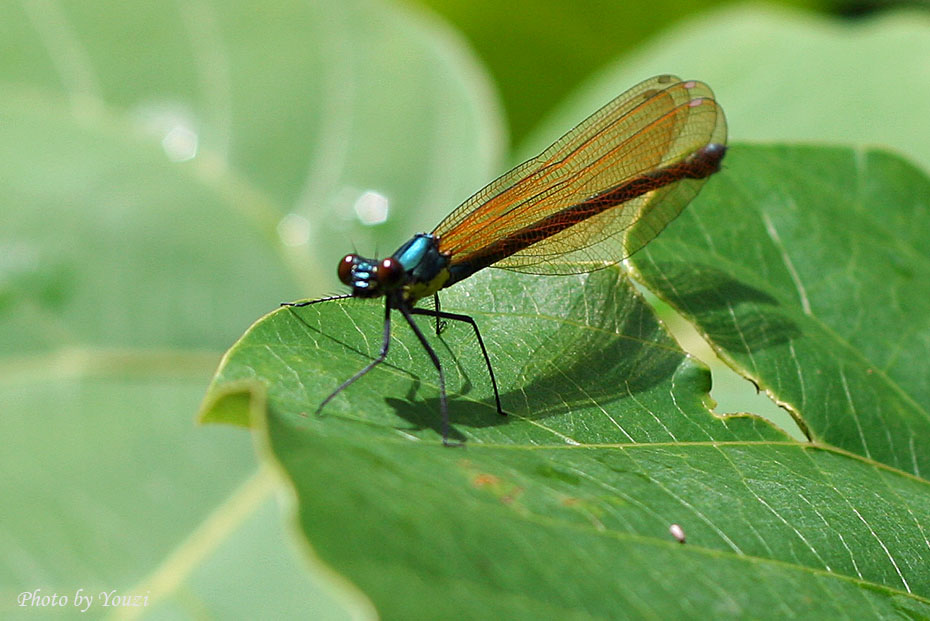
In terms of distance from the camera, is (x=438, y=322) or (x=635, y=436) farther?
(x=438, y=322)

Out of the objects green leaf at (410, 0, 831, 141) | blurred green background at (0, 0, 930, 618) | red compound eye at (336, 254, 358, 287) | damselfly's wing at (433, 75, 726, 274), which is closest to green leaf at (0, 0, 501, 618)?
blurred green background at (0, 0, 930, 618)

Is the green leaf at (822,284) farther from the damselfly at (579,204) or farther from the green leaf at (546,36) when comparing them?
the green leaf at (546,36)

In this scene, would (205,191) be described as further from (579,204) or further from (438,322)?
(438,322)

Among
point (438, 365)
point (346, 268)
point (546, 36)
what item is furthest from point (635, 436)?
point (546, 36)

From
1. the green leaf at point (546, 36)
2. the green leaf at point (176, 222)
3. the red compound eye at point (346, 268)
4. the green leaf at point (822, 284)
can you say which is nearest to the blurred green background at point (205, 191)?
the green leaf at point (176, 222)

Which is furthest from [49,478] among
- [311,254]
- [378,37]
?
[378,37]

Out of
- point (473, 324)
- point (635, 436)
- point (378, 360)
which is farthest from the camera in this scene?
point (473, 324)

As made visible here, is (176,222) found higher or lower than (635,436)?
higher
